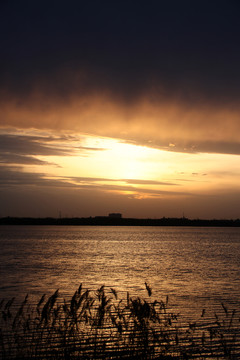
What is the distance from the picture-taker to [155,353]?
1166cm

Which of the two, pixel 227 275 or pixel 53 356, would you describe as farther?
pixel 227 275

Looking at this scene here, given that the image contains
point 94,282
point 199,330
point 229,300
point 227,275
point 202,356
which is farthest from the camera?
point 227,275

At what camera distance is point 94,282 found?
1404 inches

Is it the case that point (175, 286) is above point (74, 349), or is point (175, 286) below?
below

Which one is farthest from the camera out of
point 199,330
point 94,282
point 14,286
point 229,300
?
point 94,282

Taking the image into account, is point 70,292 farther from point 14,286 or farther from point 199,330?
point 199,330

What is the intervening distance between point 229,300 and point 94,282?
13799 mm

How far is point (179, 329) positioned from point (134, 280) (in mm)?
21186

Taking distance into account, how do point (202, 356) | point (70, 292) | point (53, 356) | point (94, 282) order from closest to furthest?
point (53, 356) < point (202, 356) < point (70, 292) < point (94, 282)

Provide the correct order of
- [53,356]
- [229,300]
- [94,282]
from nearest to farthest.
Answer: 1. [53,356]
2. [229,300]
3. [94,282]

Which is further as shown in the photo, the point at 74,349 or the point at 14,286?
the point at 14,286

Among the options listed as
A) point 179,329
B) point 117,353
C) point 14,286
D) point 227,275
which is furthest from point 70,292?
point 227,275

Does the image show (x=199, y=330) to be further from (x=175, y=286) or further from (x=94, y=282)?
(x=94, y=282)

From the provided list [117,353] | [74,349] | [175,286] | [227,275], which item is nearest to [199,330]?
[117,353]
